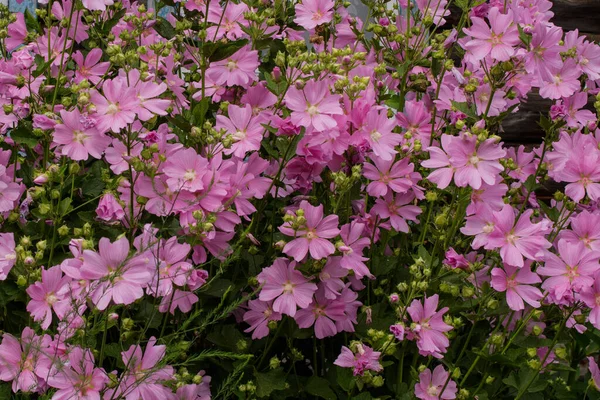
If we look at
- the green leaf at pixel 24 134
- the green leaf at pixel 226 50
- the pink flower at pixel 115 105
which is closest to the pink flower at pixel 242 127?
the green leaf at pixel 226 50

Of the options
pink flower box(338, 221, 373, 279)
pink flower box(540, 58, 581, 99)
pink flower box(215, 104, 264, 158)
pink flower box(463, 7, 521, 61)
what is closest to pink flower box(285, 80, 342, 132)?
pink flower box(215, 104, 264, 158)

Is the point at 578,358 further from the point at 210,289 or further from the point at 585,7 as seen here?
the point at 585,7

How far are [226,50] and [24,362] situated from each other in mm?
791

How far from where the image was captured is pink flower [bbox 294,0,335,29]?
2271mm

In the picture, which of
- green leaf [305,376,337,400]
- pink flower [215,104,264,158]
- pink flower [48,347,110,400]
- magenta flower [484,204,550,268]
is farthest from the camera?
green leaf [305,376,337,400]

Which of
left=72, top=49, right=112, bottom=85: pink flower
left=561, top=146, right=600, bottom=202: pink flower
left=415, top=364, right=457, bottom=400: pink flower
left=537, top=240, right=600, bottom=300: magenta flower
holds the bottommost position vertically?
left=415, top=364, right=457, bottom=400: pink flower

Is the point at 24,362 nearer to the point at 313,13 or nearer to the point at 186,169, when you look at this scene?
the point at 186,169

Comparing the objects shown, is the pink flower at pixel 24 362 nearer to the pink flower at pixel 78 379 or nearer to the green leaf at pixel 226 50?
the pink flower at pixel 78 379

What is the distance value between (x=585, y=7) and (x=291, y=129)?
2850 millimetres

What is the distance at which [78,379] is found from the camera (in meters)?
1.79

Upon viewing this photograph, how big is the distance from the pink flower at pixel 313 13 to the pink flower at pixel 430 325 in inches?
29.3

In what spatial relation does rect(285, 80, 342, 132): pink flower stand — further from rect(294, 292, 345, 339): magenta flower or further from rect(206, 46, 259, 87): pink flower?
rect(294, 292, 345, 339): magenta flower

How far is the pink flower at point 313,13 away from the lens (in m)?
2.27

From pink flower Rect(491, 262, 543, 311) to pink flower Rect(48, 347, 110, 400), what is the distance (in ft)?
2.74
